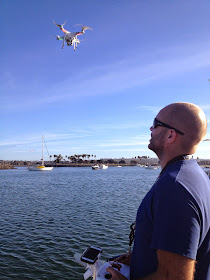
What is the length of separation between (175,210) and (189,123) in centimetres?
88

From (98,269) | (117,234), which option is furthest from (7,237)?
(98,269)

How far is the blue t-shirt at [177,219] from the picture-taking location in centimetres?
184

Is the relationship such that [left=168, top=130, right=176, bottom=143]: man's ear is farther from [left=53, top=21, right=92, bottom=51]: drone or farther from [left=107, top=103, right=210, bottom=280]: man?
[left=53, top=21, right=92, bottom=51]: drone

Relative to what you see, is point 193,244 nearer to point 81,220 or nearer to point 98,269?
point 98,269

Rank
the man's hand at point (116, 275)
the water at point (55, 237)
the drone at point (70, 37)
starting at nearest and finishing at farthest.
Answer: the man's hand at point (116, 275) < the water at point (55, 237) < the drone at point (70, 37)

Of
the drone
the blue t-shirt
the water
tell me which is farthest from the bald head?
the drone

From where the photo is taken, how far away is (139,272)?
2.30 metres

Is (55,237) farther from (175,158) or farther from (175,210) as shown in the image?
(175,210)

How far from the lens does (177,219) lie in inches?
72.7

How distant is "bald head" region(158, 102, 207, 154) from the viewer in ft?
7.54

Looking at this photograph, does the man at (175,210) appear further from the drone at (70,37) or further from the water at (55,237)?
the drone at (70,37)

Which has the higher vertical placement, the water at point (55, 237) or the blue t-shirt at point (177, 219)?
the blue t-shirt at point (177, 219)

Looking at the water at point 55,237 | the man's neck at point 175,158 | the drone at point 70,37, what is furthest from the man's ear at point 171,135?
the drone at point 70,37

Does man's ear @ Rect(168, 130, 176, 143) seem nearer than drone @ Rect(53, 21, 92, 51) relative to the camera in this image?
Yes
